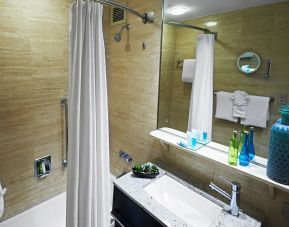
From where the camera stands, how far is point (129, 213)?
1463 millimetres

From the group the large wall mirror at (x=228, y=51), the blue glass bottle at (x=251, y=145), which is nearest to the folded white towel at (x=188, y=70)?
the large wall mirror at (x=228, y=51)

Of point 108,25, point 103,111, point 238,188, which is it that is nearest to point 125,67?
point 108,25

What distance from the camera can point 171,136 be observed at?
1735 millimetres

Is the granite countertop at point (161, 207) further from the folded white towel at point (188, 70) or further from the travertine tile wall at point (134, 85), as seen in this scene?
the folded white towel at point (188, 70)

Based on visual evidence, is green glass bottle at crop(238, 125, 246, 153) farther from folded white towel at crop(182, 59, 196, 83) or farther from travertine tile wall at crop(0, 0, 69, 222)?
Answer: travertine tile wall at crop(0, 0, 69, 222)

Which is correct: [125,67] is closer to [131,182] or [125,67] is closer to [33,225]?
[131,182]

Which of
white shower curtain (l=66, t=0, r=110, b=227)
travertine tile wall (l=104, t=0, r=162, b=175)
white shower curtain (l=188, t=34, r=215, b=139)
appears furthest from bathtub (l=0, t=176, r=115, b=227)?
white shower curtain (l=188, t=34, r=215, b=139)

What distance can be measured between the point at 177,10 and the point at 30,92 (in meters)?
1.49

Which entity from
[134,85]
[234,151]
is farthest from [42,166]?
[234,151]

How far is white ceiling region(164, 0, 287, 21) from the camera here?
1282mm

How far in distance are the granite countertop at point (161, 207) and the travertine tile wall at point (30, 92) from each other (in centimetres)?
100

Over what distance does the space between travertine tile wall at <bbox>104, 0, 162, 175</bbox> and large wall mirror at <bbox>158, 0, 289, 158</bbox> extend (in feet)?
0.36

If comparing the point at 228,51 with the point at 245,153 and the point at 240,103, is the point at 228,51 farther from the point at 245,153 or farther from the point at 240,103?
the point at 245,153

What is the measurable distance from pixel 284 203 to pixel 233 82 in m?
0.80
